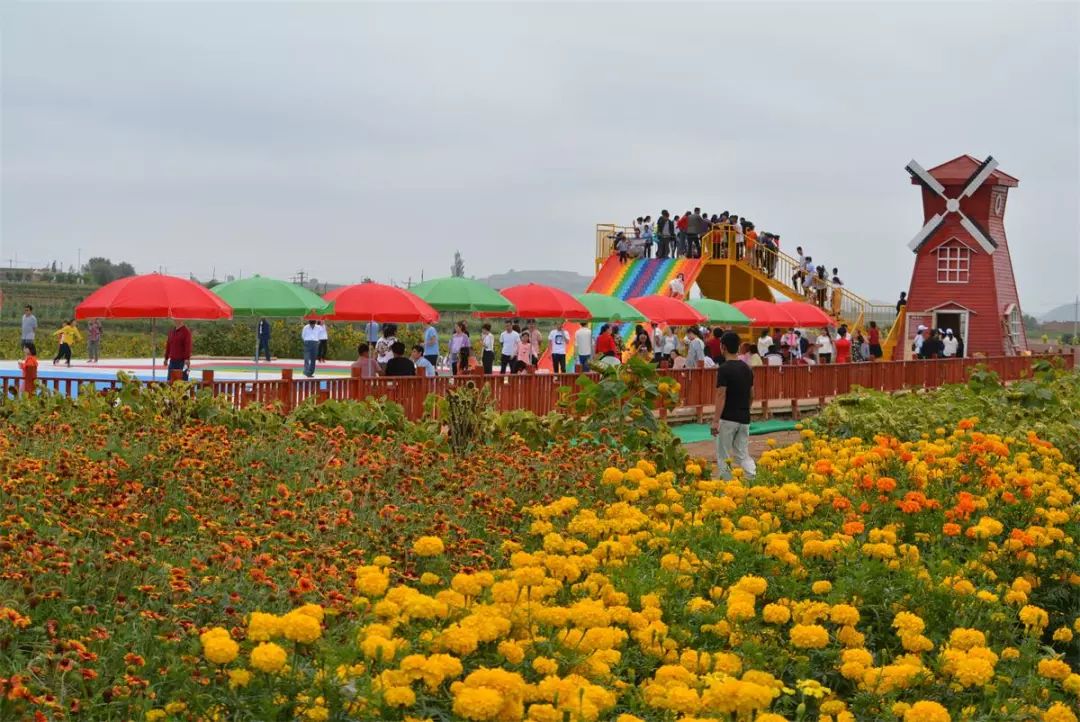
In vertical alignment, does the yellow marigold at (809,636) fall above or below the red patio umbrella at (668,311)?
below

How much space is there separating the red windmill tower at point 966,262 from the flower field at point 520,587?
113 ft

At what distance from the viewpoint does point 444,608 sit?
466 cm

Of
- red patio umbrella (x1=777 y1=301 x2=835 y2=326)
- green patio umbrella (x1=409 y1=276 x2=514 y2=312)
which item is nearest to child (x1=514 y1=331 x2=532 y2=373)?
green patio umbrella (x1=409 y1=276 x2=514 y2=312)

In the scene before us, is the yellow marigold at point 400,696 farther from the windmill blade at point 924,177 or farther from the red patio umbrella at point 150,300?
the windmill blade at point 924,177

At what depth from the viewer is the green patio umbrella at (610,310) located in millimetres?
28763

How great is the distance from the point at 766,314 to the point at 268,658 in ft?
95.1

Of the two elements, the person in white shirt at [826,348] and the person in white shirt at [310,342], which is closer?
the person in white shirt at [310,342]

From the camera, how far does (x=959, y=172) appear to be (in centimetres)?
4297

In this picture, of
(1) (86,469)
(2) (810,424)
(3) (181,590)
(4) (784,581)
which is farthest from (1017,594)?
(2) (810,424)

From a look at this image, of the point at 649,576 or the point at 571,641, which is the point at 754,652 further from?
the point at 649,576

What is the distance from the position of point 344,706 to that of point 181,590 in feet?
4.54

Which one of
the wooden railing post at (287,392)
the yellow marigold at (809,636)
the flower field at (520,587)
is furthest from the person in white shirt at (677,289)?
the yellow marigold at (809,636)

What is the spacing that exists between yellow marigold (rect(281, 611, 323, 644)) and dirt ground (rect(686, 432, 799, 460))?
11.0 m

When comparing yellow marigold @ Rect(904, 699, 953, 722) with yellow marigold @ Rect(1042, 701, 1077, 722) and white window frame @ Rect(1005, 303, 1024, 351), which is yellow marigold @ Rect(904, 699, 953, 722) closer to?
yellow marigold @ Rect(1042, 701, 1077, 722)
